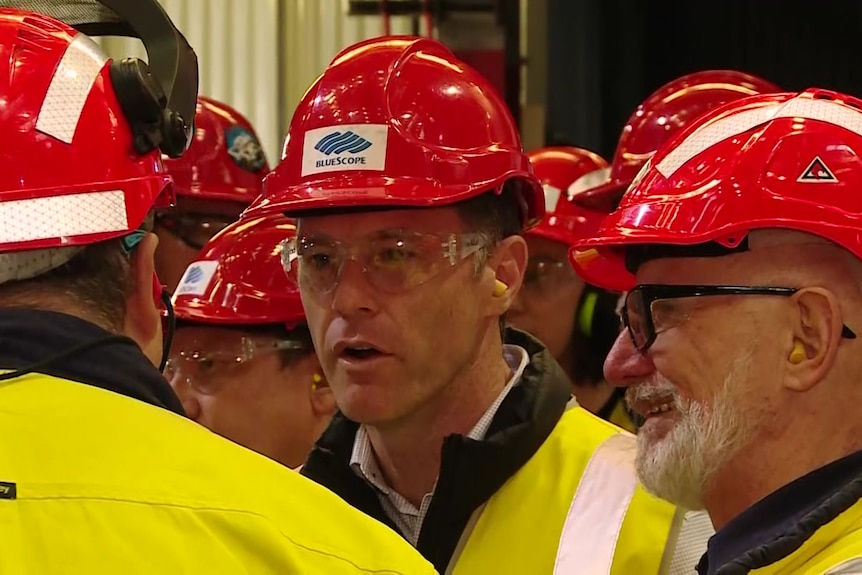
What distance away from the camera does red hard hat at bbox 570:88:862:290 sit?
7.16ft

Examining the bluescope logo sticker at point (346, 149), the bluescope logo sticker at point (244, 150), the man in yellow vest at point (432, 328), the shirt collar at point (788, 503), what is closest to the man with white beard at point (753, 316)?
the shirt collar at point (788, 503)

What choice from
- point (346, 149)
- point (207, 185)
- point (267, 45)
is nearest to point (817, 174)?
point (346, 149)

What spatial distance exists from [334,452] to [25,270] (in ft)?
4.20

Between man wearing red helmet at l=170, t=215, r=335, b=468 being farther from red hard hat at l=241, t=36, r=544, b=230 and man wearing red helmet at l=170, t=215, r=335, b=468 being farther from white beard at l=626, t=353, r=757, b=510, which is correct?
white beard at l=626, t=353, r=757, b=510

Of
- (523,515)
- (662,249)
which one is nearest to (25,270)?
(662,249)

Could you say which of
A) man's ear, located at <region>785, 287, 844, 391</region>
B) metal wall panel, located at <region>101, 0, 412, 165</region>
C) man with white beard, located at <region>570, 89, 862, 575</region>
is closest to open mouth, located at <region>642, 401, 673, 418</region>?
man with white beard, located at <region>570, 89, 862, 575</region>

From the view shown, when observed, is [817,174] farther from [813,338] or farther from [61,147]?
[61,147]

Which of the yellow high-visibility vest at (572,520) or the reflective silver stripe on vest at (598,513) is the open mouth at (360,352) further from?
the reflective silver stripe on vest at (598,513)

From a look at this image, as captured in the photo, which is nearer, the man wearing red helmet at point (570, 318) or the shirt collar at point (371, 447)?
the shirt collar at point (371, 447)

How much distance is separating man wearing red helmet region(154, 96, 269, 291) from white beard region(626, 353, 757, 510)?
217 cm

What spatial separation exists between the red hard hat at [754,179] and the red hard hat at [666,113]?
2048mm

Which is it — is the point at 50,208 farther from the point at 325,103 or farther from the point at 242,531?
the point at 325,103

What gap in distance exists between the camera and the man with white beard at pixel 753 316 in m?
2.16

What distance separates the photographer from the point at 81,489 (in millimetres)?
1567
